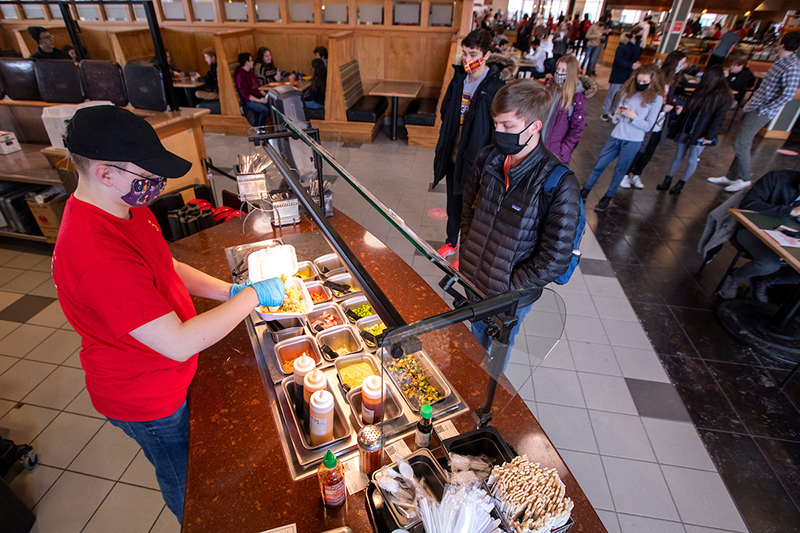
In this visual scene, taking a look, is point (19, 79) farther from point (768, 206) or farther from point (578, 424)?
point (768, 206)

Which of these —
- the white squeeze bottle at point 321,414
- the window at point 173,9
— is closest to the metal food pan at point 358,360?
the white squeeze bottle at point 321,414

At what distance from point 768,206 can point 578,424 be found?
285cm

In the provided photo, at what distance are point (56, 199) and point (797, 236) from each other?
709cm

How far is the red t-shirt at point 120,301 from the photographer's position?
1273 mm

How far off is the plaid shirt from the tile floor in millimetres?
3854

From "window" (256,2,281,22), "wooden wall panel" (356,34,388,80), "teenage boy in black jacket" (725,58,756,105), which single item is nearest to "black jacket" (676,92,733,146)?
"teenage boy in black jacket" (725,58,756,105)

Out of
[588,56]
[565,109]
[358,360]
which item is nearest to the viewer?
[358,360]

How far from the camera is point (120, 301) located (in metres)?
1.27

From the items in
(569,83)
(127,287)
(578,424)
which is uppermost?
(569,83)

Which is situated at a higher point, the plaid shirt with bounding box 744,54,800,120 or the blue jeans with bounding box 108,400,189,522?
the plaid shirt with bounding box 744,54,800,120

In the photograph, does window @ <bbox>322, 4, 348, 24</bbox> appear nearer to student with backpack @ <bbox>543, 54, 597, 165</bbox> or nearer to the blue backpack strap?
student with backpack @ <bbox>543, 54, 597, 165</bbox>

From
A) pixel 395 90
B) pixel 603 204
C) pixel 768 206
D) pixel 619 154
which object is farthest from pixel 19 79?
pixel 768 206

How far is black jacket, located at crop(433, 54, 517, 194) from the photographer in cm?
355

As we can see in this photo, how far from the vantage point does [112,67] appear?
4730 mm
